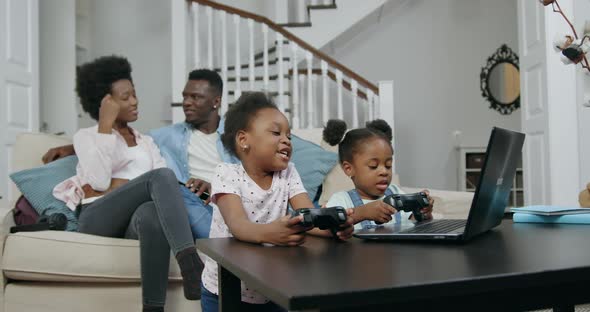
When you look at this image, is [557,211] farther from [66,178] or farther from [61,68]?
[61,68]

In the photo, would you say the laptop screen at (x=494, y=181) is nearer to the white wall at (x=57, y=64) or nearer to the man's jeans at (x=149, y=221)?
the man's jeans at (x=149, y=221)

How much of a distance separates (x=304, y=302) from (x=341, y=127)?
2.20 m

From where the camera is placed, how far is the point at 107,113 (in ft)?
7.30

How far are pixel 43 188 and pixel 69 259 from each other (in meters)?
0.40

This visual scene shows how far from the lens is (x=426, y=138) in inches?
220

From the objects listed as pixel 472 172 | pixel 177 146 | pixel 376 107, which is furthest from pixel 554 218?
pixel 472 172

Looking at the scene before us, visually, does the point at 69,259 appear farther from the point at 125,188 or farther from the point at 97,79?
the point at 97,79

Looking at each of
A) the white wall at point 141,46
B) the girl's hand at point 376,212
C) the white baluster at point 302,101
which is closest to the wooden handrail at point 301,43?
the white baluster at point 302,101

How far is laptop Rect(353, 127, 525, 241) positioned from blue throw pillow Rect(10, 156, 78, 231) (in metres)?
1.53

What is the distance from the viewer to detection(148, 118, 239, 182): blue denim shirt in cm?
243

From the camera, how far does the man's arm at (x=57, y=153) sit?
7.61 feet

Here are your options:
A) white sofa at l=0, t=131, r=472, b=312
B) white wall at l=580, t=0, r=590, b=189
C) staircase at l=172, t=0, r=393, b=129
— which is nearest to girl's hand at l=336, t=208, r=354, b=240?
white sofa at l=0, t=131, r=472, b=312

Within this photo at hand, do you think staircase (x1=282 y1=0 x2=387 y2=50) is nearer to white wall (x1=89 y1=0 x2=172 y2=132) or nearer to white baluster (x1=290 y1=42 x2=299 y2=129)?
white baluster (x1=290 y1=42 x2=299 y2=129)

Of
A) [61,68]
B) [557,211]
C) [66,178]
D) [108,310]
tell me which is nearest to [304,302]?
[557,211]
